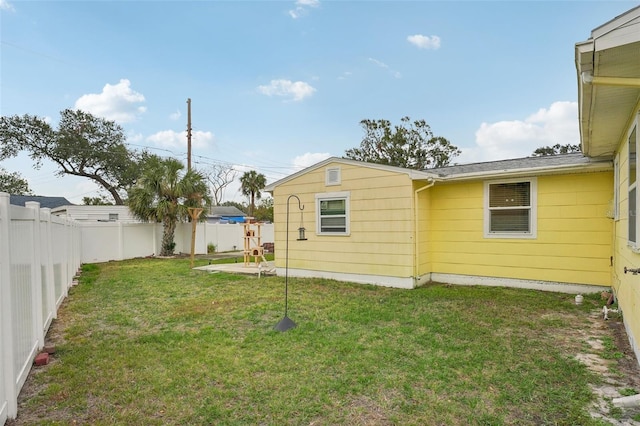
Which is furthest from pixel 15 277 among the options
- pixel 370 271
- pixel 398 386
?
pixel 370 271

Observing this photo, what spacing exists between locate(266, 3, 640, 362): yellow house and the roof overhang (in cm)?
90

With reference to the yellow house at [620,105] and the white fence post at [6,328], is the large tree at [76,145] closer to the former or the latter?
the white fence post at [6,328]

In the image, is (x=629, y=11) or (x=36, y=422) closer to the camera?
(x=629, y=11)

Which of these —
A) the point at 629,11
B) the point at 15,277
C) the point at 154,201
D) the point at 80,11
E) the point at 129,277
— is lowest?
the point at 129,277

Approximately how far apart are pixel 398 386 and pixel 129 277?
27.7 ft

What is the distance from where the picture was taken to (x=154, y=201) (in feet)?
46.4

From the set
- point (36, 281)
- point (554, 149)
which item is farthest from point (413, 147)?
point (36, 281)

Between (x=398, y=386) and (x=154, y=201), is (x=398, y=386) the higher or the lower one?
the lower one

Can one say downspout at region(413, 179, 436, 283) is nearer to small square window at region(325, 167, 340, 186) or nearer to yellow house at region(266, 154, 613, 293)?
yellow house at region(266, 154, 613, 293)

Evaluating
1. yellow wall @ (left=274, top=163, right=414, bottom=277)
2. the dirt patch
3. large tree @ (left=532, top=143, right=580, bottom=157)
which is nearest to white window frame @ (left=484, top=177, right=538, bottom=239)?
yellow wall @ (left=274, top=163, right=414, bottom=277)

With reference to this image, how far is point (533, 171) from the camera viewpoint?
639 centimetres

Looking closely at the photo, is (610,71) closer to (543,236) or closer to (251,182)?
(543,236)

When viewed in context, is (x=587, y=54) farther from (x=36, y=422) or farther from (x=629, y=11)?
(x=36, y=422)

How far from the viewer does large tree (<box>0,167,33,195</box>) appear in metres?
27.4
